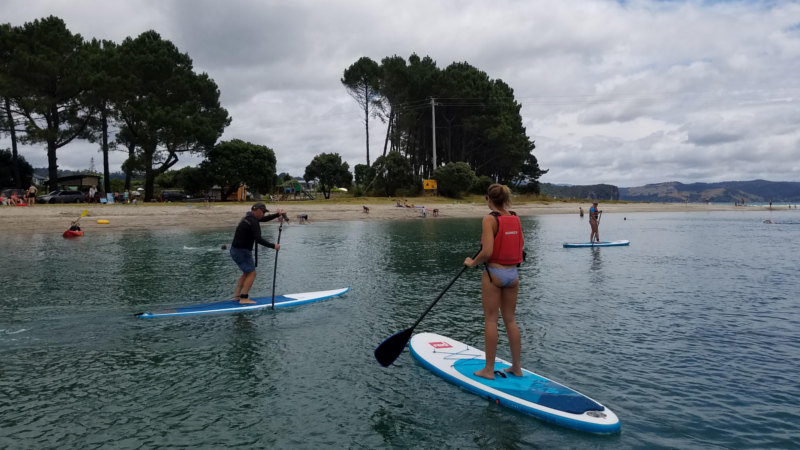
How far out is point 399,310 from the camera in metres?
13.8

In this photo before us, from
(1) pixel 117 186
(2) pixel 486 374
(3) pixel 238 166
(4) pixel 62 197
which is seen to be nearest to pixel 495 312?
(2) pixel 486 374

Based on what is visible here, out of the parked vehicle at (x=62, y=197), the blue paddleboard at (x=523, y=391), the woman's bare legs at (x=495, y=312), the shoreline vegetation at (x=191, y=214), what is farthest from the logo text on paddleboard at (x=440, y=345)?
the parked vehicle at (x=62, y=197)

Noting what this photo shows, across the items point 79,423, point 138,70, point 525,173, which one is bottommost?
point 79,423

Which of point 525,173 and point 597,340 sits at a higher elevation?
point 525,173

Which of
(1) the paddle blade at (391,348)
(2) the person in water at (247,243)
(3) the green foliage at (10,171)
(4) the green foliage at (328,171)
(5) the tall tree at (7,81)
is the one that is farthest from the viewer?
(4) the green foliage at (328,171)

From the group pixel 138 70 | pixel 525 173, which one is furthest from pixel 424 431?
pixel 525 173

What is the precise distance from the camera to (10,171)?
6694 cm

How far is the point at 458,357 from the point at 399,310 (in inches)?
189

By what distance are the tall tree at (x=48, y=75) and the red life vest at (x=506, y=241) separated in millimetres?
63762

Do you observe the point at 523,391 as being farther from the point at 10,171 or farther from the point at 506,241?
the point at 10,171

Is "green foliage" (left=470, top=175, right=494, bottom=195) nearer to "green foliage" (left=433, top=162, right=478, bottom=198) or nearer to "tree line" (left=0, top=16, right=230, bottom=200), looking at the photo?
"green foliage" (left=433, top=162, right=478, bottom=198)

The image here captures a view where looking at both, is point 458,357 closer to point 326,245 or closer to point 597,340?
point 597,340

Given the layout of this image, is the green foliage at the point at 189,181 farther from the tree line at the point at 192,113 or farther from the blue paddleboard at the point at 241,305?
the blue paddleboard at the point at 241,305

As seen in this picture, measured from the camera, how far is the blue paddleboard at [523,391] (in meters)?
6.66
